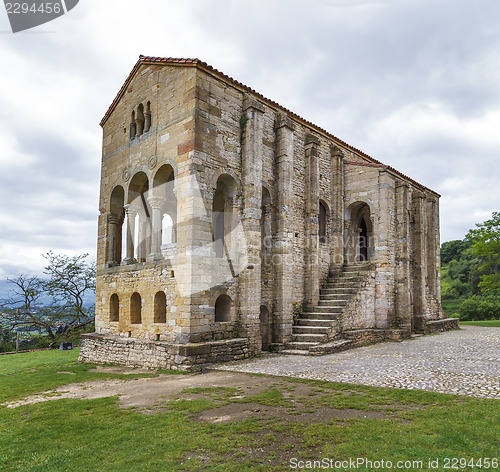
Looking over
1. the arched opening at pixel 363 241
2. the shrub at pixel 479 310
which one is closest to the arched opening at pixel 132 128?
the arched opening at pixel 363 241

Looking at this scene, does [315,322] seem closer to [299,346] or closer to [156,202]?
[299,346]

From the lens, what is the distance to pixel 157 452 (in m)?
4.87

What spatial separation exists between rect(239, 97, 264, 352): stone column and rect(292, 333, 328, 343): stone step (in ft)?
6.04

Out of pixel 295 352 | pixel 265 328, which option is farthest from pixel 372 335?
pixel 265 328

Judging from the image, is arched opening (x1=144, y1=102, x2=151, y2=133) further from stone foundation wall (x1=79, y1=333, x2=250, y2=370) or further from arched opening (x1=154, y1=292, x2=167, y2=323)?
stone foundation wall (x1=79, y1=333, x2=250, y2=370)

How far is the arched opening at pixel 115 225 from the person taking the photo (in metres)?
16.2

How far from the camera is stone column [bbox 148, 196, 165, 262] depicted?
13203 mm

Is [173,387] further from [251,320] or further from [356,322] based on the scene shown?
[356,322]

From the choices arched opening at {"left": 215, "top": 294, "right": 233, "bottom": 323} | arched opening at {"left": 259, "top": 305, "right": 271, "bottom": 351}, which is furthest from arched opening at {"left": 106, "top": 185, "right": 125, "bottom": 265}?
arched opening at {"left": 259, "top": 305, "right": 271, "bottom": 351}

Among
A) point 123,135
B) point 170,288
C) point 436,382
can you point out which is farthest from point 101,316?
point 436,382

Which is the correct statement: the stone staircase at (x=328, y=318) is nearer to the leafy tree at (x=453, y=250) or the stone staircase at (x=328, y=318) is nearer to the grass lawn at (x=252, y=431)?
the grass lawn at (x=252, y=431)

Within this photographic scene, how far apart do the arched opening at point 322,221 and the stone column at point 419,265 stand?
20.4 feet

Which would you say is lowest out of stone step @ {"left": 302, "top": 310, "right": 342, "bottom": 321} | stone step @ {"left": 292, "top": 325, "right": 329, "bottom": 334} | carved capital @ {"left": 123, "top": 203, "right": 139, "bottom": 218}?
stone step @ {"left": 292, "top": 325, "right": 329, "bottom": 334}

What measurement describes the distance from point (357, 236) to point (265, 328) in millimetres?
8148
